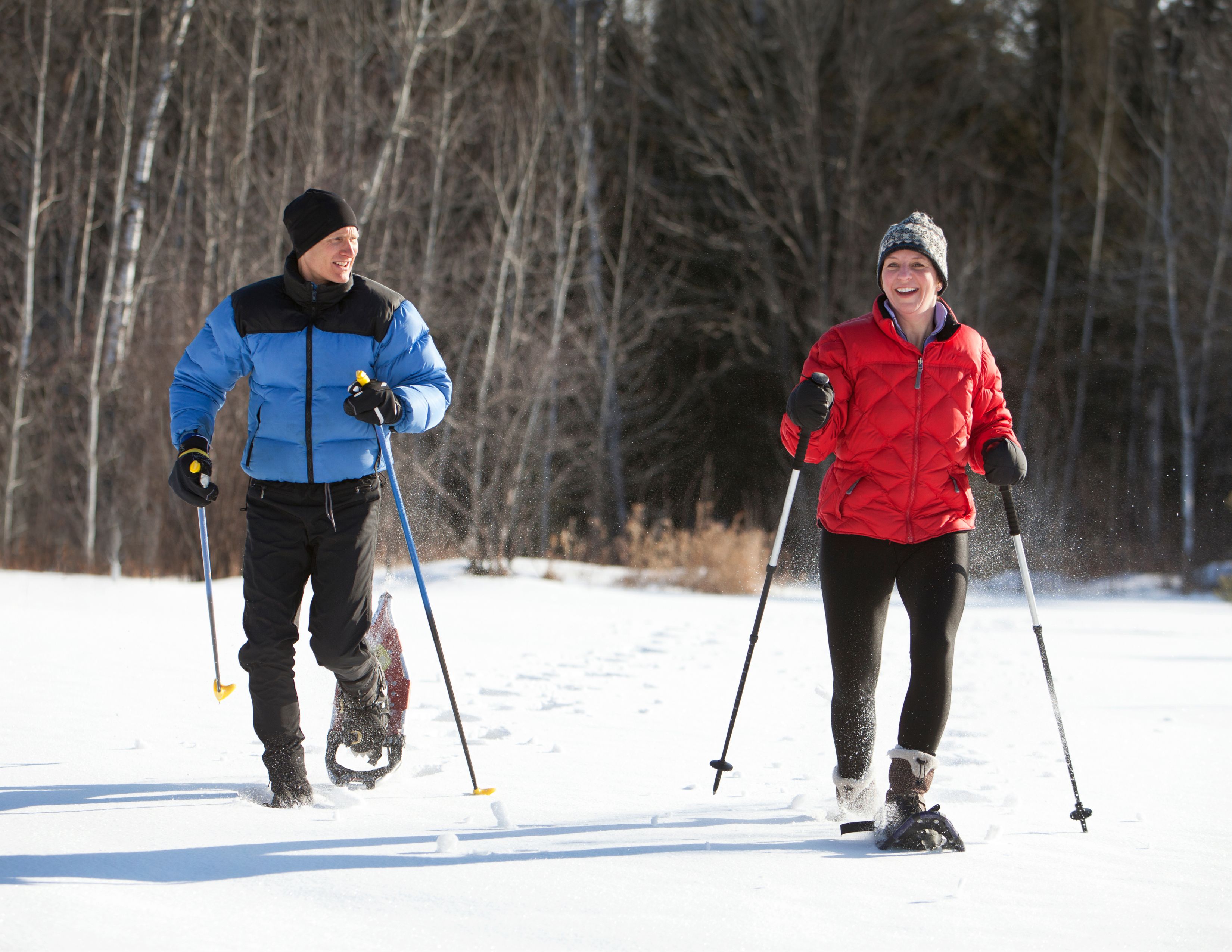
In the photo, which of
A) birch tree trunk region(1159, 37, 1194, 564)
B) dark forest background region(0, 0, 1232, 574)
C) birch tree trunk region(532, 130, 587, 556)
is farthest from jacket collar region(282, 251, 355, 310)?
birch tree trunk region(1159, 37, 1194, 564)

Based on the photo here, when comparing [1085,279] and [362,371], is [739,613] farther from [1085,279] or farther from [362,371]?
[1085,279]

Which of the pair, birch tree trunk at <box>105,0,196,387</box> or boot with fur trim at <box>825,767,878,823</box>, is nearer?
boot with fur trim at <box>825,767,878,823</box>

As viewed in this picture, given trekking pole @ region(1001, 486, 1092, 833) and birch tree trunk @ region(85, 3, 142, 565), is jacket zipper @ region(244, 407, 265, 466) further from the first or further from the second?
birch tree trunk @ region(85, 3, 142, 565)

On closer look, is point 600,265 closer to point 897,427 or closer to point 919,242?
point 919,242

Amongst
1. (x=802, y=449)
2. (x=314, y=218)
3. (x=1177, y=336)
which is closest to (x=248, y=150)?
(x=314, y=218)

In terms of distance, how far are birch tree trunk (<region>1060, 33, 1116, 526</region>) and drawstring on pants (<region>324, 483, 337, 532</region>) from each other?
17121 millimetres

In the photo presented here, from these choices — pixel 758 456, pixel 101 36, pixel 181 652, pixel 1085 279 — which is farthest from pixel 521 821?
pixel 1085 279

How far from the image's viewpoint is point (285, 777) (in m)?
3.23

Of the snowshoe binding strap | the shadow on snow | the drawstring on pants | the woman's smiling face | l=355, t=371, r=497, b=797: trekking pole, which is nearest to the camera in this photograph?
the shadow on snow

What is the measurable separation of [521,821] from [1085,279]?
1951 centimetres

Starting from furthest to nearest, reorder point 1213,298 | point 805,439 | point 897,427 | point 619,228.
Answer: point 619,228 → point 1213,298 → point 805,439 → point 897,427

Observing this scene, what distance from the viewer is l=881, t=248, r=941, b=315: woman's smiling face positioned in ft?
10.3

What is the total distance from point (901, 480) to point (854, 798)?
927 mm

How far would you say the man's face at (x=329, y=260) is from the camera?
3270mm
